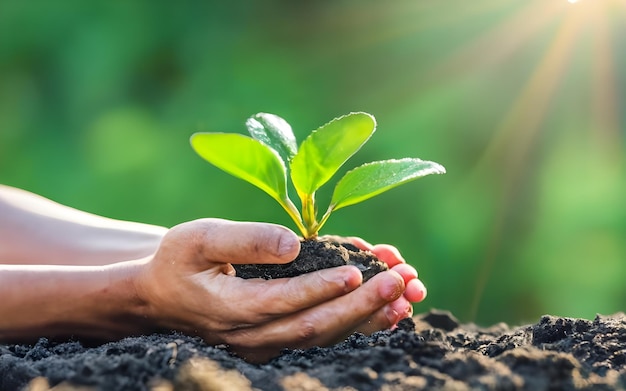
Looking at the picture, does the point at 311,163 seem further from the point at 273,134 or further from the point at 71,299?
the point at 71,299

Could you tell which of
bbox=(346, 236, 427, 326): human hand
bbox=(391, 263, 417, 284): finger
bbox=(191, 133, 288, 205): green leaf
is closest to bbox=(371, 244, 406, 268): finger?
bbox=(346, 236, 427, 326): human hand

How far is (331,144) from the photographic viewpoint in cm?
99

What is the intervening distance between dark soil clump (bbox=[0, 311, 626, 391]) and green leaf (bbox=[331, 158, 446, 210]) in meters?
0.23

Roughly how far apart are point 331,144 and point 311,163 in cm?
4

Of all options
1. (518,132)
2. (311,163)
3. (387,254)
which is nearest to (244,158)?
(311,163)

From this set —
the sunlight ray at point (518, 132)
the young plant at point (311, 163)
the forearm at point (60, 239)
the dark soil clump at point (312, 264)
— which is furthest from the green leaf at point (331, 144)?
the sunlight ray at point (518, 132)

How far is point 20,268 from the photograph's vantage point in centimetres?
102

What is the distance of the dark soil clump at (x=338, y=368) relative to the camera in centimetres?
67

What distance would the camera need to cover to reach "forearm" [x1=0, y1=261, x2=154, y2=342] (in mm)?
991

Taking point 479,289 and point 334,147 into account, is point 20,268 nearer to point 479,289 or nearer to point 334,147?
point 334,147

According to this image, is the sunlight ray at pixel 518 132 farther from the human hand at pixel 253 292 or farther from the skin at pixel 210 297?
the human hand at pixel 253 292

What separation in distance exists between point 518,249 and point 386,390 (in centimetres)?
177

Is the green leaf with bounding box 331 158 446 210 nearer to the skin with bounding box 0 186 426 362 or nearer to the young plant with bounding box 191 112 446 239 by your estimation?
the young plant with bounding box 191 112 446 239

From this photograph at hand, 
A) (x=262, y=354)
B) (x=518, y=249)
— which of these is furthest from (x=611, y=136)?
(x=262, y=354)
